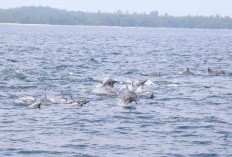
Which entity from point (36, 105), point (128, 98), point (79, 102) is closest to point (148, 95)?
point (128, 98)

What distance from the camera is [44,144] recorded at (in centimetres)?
2028

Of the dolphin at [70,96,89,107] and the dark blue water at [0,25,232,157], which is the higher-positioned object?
the dolphin at [70,96,89,107]

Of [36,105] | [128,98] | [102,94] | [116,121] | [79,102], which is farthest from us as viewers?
[102,94]

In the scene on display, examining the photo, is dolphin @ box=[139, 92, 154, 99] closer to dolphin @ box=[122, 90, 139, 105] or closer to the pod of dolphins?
the pod of dolphins

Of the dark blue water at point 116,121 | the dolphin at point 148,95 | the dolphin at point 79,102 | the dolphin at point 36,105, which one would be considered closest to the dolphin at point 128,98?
the dark blue water at point 116,121

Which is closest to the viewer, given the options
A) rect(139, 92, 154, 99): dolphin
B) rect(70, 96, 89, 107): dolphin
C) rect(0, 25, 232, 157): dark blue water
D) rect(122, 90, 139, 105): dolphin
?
rect(0, 25, 232, 157): dark blue water

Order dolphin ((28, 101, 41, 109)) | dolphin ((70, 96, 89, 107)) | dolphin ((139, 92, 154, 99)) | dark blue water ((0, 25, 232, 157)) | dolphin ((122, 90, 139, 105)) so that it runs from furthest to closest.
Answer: dolphin ((139, 92, 154, 99))
dolphin ((122, 90, 139, 105))
dolphin ((70, 96, 89, 107))
dolphin ((28, 101, 41, 109))
dark blue water ((0, 25, 232, 157))

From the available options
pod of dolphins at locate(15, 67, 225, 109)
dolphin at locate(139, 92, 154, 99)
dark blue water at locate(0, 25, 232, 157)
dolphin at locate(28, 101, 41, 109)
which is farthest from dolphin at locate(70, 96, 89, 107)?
dolphin at locate(139, 92, 154, 99)

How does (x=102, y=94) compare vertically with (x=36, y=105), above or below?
below

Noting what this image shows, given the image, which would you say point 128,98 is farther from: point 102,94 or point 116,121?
point 116,121

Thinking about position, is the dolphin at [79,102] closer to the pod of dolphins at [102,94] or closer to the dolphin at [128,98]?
the pod of dolphins at [102,94]

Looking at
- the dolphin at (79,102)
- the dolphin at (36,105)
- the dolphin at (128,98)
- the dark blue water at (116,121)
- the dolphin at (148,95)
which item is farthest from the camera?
the dolphin at (148,95)

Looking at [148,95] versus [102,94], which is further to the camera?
[102,94]

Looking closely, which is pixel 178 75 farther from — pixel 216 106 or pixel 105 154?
pixel 105 154
